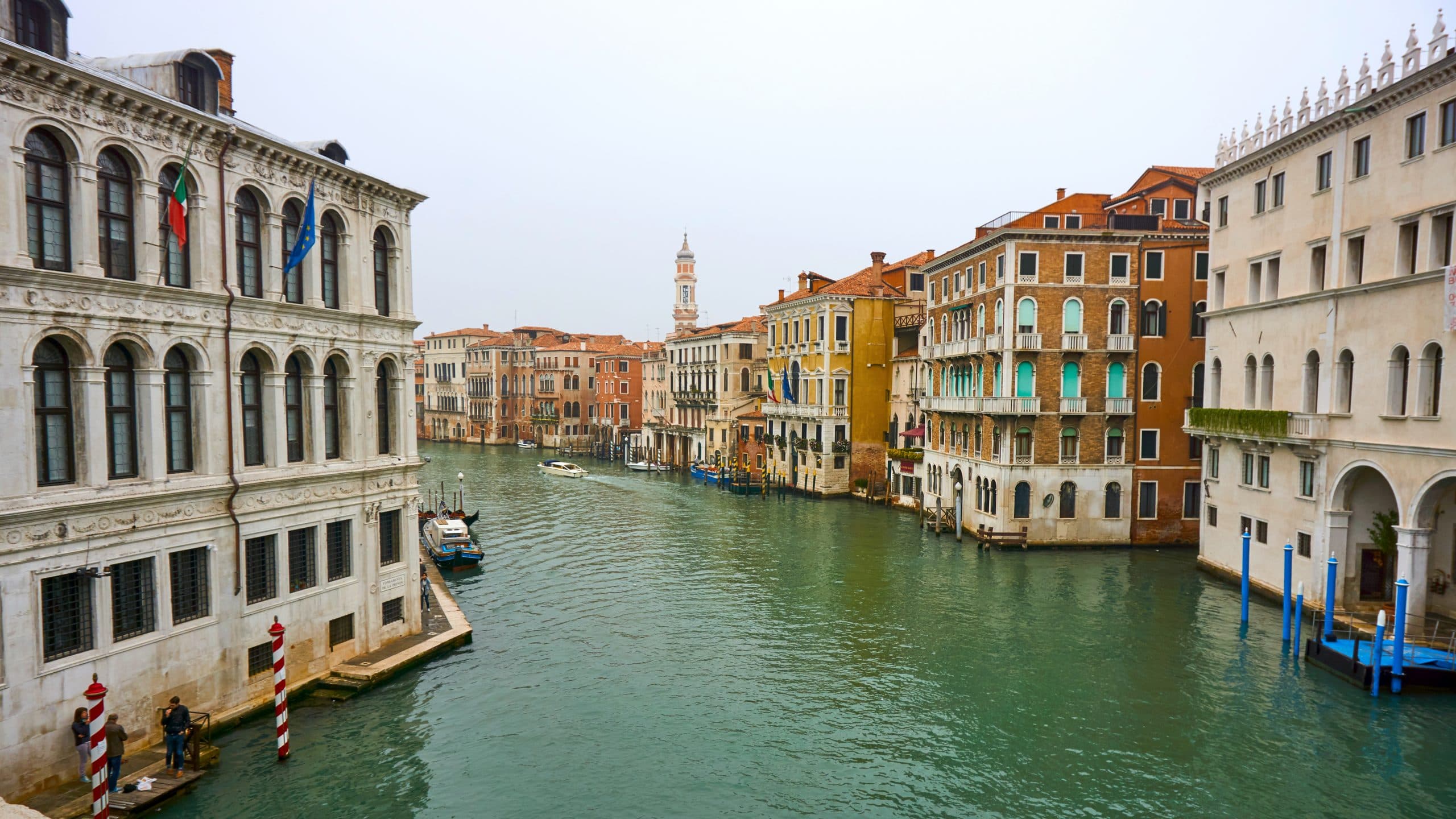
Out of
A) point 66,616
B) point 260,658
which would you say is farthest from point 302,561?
point 66,616

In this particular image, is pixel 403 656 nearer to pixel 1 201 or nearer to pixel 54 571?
pixel 54 571

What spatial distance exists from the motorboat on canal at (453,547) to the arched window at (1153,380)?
25.2m

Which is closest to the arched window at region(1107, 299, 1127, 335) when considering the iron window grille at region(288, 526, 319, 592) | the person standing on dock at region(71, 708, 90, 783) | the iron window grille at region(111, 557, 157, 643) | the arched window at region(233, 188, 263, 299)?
the iron window grille at region(288, 526, 319, 592)

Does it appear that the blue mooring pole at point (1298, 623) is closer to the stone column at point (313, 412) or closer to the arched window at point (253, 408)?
the stone column at point (313, 412)

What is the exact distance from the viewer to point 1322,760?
559 inches

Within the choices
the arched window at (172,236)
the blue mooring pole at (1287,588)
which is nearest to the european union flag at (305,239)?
the arched window at (172,236)

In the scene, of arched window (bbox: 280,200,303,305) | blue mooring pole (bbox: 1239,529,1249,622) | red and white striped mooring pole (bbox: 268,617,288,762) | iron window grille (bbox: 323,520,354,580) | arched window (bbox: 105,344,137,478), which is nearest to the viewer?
arched window (bbox: 105,344,137,478)

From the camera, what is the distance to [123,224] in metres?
12.5

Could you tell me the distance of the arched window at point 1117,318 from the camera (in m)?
31.6

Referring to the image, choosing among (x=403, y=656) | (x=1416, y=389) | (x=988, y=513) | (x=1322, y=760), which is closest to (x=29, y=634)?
(x=403, y=656)

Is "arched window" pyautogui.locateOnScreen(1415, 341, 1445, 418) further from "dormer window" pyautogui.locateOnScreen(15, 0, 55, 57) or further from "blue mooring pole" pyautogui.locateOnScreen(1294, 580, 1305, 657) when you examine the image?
"dormer window" pyautogui.locateOnScreen(15, 0, 55, 57)

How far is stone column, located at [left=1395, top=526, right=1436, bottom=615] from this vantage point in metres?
18.0

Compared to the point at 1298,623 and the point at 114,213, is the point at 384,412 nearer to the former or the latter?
the point at 114,213

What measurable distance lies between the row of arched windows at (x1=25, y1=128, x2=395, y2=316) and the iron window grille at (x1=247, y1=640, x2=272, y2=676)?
20.0 feet
